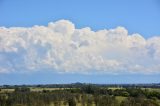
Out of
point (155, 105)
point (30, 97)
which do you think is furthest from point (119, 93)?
point (155, 105)

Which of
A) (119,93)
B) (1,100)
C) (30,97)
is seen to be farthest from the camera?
(119,93)

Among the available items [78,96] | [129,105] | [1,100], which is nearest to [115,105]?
[129,105]

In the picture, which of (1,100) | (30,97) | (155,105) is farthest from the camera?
(30,97)

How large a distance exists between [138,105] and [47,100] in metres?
52.1

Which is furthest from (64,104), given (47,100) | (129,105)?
(129,105)

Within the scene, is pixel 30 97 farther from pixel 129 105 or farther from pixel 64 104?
pixel 129 105

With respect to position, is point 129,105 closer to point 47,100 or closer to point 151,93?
point 151,93

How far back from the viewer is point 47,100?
185 meters

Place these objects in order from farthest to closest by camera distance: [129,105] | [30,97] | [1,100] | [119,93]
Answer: [119,93] < [30,97] < [1,100] < [129,105]

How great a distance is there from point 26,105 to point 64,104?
55.5 feet

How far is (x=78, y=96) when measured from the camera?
19150 centimetres

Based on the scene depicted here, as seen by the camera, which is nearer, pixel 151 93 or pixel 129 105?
pixel 129 105

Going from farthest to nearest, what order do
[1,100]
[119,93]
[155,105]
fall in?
[119,93] < [1,100] < [155,105]

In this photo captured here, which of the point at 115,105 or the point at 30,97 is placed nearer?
the point at 115,105
